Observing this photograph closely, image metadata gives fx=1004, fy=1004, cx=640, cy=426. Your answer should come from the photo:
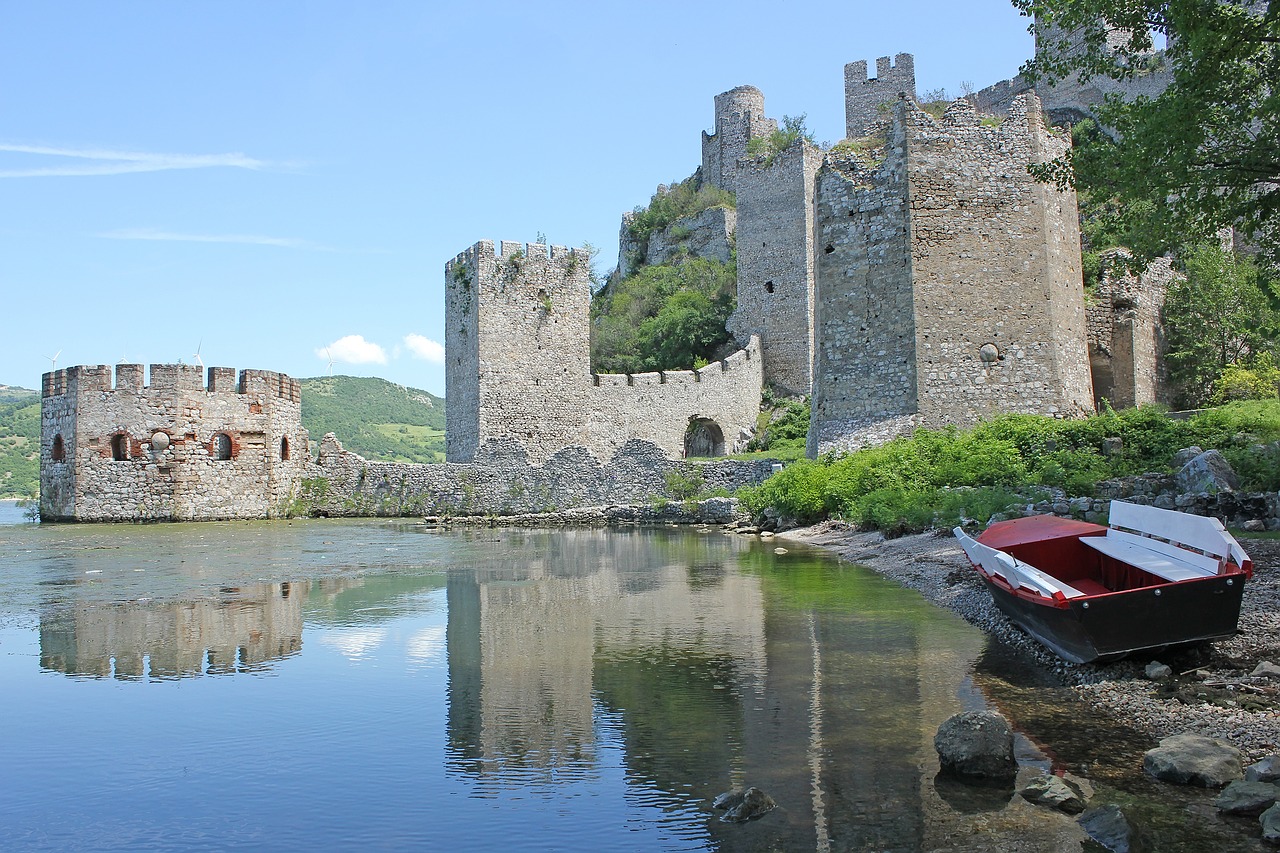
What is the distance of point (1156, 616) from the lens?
18.7 ft

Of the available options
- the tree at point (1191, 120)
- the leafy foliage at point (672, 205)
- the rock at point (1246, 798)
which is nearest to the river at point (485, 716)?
the rock at point (1246, 798)

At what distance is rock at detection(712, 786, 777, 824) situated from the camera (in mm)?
4105

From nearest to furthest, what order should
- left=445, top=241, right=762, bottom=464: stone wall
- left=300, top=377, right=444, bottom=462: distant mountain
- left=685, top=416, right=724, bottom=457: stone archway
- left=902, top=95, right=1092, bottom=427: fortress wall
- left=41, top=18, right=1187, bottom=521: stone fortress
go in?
left=902, top=95, right=1092, bottom=427: fortress wall, left=41, top=18, right=1187, bottom=521: stone fortress, left=445, top=241, right=762, bottom=464: stone wall, left=685, top=416, right=724, bottom=457: stone archway, left=300, top=377, right=444, bottom=462: distant mountain

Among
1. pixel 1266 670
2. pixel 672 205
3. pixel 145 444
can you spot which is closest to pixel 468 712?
pixel 1266 670

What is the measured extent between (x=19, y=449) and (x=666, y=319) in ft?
138

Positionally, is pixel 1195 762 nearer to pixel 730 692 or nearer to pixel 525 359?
pixel 730 692

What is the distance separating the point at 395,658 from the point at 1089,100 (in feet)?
133

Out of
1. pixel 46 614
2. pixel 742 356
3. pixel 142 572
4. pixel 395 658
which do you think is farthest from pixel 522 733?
pixel 742 356

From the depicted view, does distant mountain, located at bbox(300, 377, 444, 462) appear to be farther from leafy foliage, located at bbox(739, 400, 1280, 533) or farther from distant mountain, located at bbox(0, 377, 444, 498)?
leafy foliage, located at bbox(739, 400, 1280, 533)

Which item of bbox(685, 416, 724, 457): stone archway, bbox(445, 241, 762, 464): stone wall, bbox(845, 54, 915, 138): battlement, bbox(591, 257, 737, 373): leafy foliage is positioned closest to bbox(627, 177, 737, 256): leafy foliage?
bbox(591, 257, 737, 373): leafy foliage

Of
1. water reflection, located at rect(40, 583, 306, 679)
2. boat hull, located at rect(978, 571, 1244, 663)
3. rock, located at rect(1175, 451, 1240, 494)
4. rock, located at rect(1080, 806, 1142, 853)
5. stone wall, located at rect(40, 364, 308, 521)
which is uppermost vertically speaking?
stone wall, located at rect(40, 364, 308, 521)

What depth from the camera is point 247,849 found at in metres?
3.90

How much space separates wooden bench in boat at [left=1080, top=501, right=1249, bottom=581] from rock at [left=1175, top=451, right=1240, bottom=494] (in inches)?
146

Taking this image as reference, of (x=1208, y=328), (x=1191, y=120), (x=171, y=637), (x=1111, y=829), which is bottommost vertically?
(x=1111, y=829)
